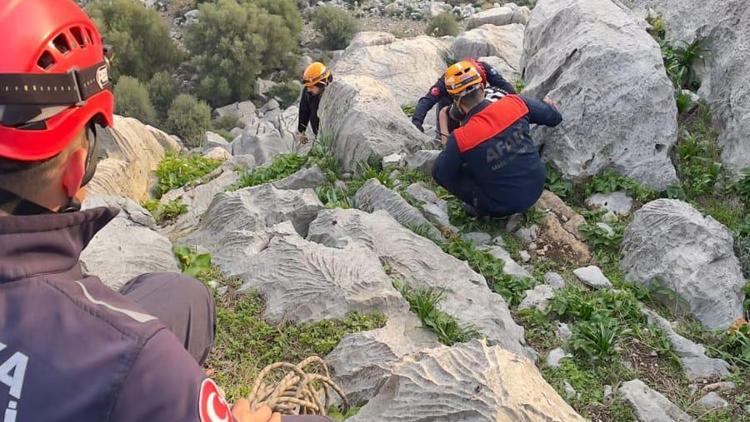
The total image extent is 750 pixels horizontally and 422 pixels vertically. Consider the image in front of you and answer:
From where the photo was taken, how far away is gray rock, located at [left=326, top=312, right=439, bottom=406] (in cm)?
515

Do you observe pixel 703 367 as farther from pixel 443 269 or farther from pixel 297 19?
pixel 297 19

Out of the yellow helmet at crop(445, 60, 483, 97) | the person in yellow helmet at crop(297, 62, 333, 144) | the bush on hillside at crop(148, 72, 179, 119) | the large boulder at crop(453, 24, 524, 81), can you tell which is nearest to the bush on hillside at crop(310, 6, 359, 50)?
the bush on hillside at crop(148, 72, 179, 119)

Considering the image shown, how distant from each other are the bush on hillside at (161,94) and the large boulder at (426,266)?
36972 mm

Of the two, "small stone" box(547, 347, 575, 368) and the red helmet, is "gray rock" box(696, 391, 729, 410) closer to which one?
"small stone" box(547, 347, 575, 368)

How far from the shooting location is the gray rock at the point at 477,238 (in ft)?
27.8

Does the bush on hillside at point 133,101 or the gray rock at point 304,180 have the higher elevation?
the gray rock at point 304,180

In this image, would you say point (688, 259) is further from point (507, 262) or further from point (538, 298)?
point (507, 262)

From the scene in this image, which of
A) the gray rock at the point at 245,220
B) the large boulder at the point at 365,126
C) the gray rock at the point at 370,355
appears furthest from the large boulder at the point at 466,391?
the large boulder at the point at 365,126

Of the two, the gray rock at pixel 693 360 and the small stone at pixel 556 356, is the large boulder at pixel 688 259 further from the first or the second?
the small stone at pixel 556 356

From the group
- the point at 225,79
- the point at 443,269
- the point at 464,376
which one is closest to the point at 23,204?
the point at 464,376

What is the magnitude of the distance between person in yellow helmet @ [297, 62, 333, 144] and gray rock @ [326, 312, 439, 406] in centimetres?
857

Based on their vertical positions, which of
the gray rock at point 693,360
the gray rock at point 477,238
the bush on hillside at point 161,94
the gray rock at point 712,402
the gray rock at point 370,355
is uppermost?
the gray rock at point 370,355

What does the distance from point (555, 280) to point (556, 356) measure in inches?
56.3

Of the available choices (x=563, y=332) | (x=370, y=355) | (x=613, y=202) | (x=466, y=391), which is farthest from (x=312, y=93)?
(x=466, y=391)
